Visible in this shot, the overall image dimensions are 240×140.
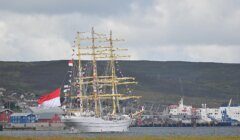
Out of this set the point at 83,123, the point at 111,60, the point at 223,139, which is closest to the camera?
the point at 223,139

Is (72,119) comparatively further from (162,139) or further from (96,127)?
(162,139)

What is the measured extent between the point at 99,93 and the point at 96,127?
16484 mm

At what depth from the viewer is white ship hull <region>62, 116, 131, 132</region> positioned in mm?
159250

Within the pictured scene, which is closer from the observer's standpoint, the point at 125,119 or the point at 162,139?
the point at 162,139

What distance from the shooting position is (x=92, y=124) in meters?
160

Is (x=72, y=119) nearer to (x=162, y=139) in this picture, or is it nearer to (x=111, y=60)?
(x=111, y=60)

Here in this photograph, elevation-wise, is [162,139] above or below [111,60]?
below

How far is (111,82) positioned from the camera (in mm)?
173750

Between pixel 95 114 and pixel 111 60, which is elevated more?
pixel 111 60

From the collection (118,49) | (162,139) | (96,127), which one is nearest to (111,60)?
(118,49)

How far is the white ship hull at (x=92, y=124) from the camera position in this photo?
522 ft

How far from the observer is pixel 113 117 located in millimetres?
166625

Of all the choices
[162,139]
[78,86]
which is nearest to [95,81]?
[78,86]

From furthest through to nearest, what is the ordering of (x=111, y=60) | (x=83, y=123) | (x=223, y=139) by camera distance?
1. (x=111, y=60)
2. (x=83, y=123)
3. (x=223, y=139)
